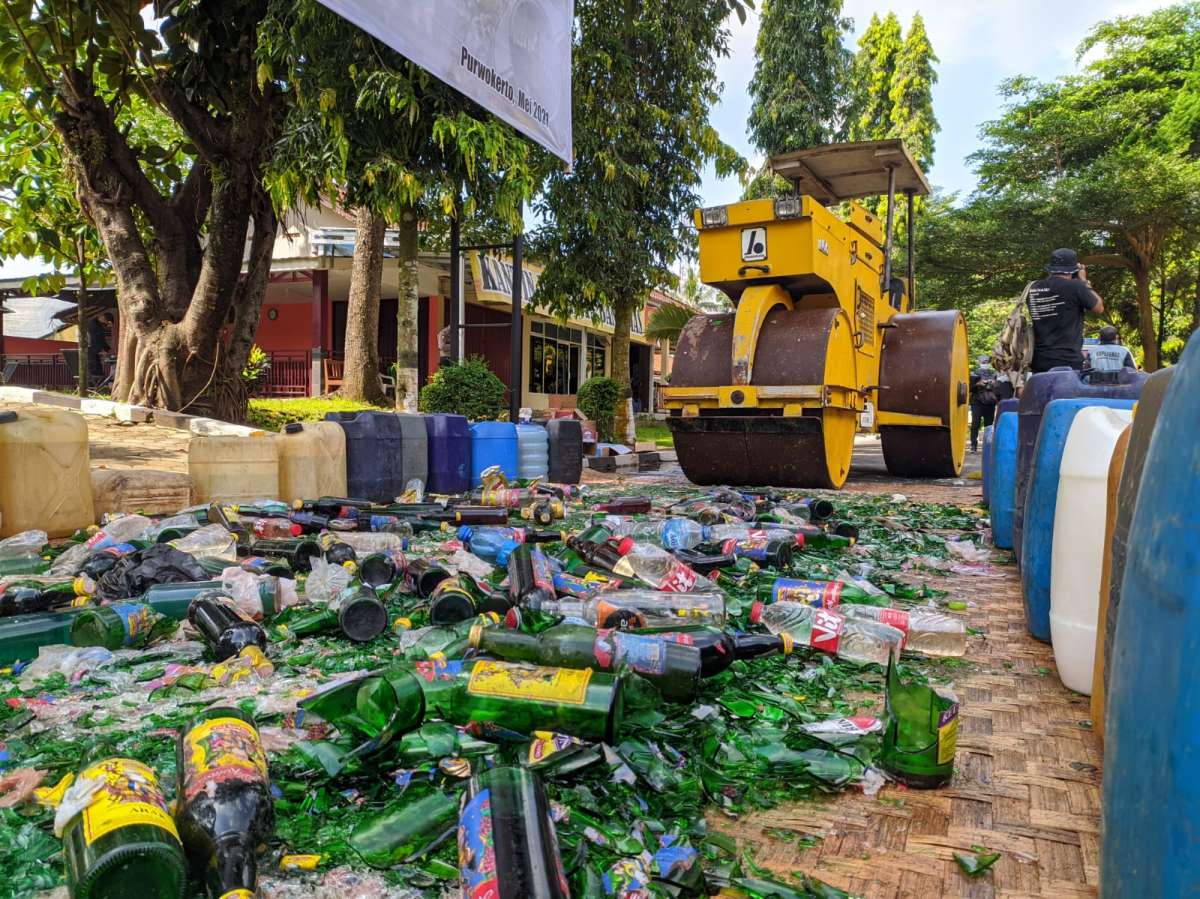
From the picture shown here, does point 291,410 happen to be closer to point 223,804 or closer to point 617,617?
point 617,617

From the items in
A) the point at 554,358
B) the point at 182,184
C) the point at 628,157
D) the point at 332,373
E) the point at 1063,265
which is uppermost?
the point at 628,157

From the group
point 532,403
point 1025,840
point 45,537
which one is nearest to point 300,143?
point 45,537

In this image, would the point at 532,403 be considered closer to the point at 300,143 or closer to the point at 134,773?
the point at 300,143

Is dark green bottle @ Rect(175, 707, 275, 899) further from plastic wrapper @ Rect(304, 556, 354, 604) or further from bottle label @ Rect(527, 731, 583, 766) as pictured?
plastic wrapper @ Rect(304, 556, 354, 604)

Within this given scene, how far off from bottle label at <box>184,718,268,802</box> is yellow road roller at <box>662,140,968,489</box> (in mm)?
5822

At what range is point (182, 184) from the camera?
404 inches

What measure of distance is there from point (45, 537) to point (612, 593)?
3.05 meters

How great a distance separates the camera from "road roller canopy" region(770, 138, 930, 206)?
26.9 ft

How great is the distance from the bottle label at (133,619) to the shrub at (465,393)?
7.73 metres

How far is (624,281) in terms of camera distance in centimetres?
1388

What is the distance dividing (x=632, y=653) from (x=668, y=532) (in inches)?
82.0

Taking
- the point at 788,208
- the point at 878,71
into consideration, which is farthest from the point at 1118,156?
the point at 788,208

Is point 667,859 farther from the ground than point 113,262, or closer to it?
closer to it

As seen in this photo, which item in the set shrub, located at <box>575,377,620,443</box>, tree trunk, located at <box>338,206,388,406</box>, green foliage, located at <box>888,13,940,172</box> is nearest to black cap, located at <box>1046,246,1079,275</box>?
shrub, located at <box>575,377,620,443</box>
